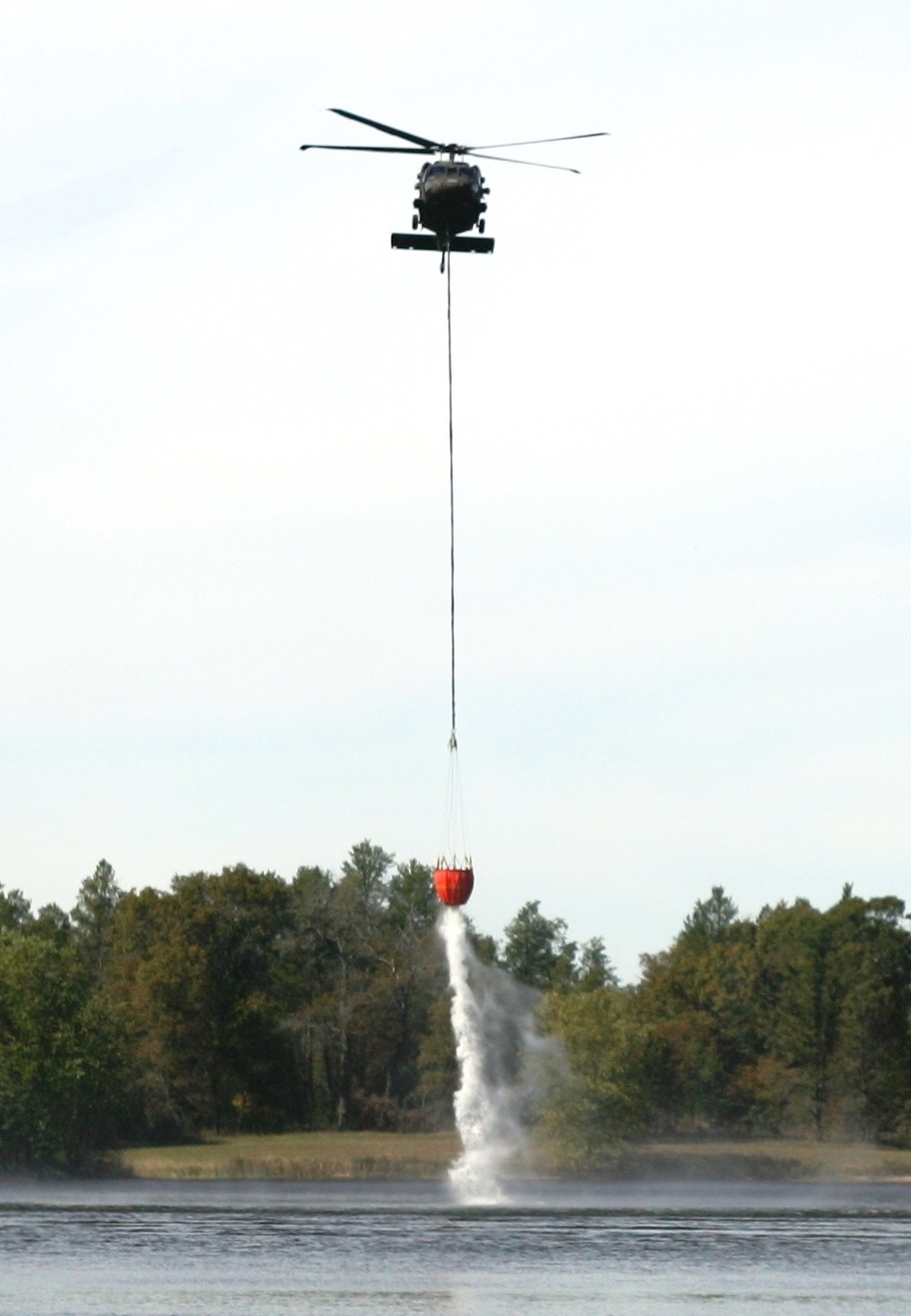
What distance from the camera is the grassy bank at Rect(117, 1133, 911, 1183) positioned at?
357 feet

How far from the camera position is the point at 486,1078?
107750 mm

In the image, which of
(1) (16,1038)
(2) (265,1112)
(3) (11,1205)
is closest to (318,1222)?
(3) (11,1205)

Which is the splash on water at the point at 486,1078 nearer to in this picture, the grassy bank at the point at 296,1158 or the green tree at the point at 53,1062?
the grassy bank at the point at 296,1158

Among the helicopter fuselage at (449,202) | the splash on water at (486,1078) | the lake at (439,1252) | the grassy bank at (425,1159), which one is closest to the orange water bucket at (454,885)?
the lake at (439,1252)

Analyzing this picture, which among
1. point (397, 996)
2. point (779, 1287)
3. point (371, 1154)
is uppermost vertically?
point (397, 996)

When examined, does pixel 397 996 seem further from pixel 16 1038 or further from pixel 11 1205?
pixel 11 1205

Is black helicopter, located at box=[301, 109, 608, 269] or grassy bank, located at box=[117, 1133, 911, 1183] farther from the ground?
black helicopter, located at box=[301, 109, 608, 269]

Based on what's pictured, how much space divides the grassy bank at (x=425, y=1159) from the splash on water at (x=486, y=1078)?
2.97 meters

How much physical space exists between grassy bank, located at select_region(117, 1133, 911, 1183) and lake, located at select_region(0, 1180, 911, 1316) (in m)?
9.30

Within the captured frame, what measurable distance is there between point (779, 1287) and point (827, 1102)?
7193 centimetres

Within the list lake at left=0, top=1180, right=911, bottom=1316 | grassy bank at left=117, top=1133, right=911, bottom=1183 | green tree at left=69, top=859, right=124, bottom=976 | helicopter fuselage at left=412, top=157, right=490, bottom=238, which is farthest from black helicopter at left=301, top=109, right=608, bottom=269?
green tree at left=69, top=859, right=124, bottom=976

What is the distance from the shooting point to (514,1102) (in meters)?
106

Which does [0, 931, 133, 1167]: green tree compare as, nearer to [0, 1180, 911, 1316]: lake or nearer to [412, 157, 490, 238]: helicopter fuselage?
[0, 1180, 911, 1316]: lake

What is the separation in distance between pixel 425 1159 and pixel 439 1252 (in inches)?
1714
